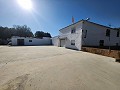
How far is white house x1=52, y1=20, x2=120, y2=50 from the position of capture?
15.8 metres

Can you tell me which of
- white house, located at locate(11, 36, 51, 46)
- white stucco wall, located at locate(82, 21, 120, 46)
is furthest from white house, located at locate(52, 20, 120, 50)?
white house, located at locate(11, 36, 51, 46)

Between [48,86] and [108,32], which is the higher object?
[108,32]

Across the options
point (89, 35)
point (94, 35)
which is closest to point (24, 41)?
point (89, 35)

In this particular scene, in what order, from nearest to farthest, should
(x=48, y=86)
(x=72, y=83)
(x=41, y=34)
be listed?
(x=48, y=86)
(x=72, y=83)
(x=41, y=34)

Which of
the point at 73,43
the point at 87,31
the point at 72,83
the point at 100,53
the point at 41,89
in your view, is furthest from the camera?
the point at 73,43

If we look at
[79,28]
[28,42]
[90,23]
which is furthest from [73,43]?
[28,42]

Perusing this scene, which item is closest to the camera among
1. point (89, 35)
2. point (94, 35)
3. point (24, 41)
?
point (89, 35)

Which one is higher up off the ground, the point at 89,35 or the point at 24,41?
the point at 89,35

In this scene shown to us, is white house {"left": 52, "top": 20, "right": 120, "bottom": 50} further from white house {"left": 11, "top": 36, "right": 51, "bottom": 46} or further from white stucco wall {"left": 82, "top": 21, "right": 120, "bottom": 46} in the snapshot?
white house {"left": 11, "top": 36, "right": 51, "bottom": 46}

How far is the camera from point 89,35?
645 inches

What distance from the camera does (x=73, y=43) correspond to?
711 inches

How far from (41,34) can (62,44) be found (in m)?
32.4

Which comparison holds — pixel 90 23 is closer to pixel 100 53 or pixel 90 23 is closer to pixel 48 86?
pixel 100 53

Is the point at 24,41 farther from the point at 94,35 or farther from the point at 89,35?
the point at 94,35
